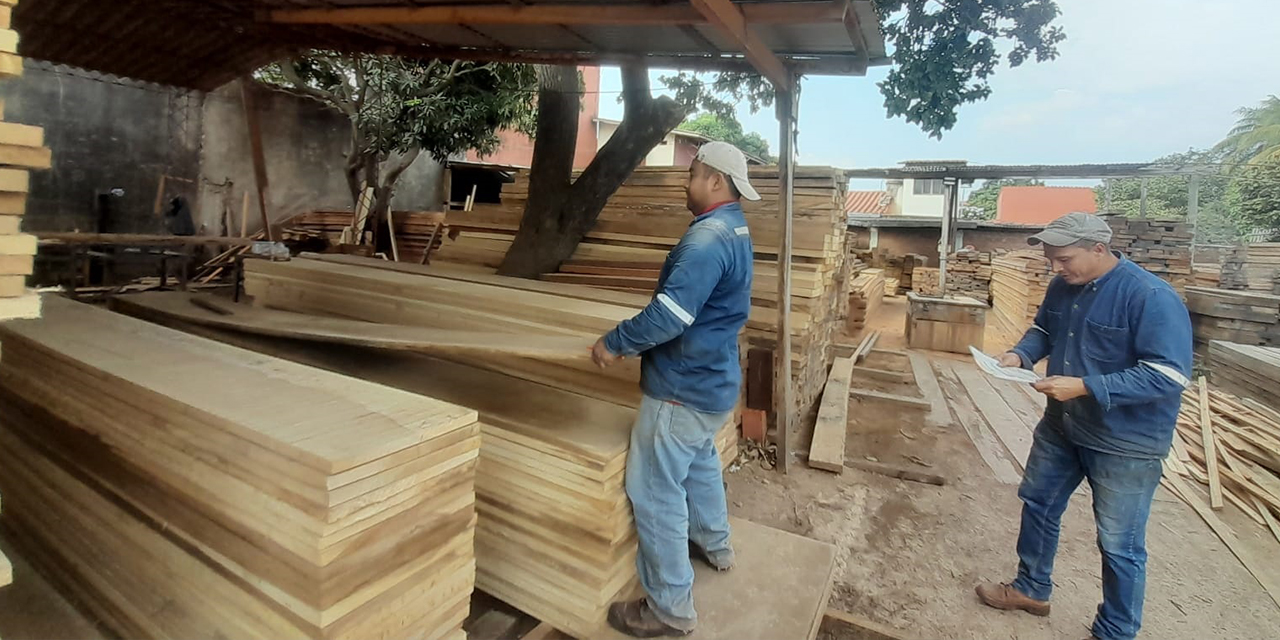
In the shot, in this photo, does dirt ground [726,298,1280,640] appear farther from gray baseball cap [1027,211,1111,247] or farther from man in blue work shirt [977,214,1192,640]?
gray baseball cap [1027,211,1111,247]

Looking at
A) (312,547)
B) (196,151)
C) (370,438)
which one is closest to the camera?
(312,547)

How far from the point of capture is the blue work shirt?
9.81 ft

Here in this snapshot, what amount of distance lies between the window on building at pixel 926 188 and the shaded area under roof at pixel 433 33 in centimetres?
3789

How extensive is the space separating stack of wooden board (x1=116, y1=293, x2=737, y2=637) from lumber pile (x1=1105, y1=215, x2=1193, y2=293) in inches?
519

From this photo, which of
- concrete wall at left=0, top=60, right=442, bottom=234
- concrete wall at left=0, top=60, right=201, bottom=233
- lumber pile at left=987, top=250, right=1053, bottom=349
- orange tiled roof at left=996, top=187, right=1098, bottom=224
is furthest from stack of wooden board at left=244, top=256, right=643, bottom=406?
orange tiled roof at left=996, top=187, right=1098, bottom=224

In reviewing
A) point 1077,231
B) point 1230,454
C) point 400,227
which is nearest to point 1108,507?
point 1077,231

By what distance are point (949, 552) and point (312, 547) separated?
4.19 meters

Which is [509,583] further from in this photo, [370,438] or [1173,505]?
[1173,505]

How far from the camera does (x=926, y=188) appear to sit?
39.3 m

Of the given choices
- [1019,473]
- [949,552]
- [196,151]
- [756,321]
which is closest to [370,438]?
[949,552]

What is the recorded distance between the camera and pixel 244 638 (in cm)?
203

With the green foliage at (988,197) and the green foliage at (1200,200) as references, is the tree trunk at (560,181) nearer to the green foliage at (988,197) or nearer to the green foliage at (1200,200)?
the green foliage at (1200,200)

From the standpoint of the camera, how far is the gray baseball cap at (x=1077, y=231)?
3.23m

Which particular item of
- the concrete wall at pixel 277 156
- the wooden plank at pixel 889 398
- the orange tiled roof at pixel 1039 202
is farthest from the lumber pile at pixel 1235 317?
the orange tiled roof at pixel 1039 202
